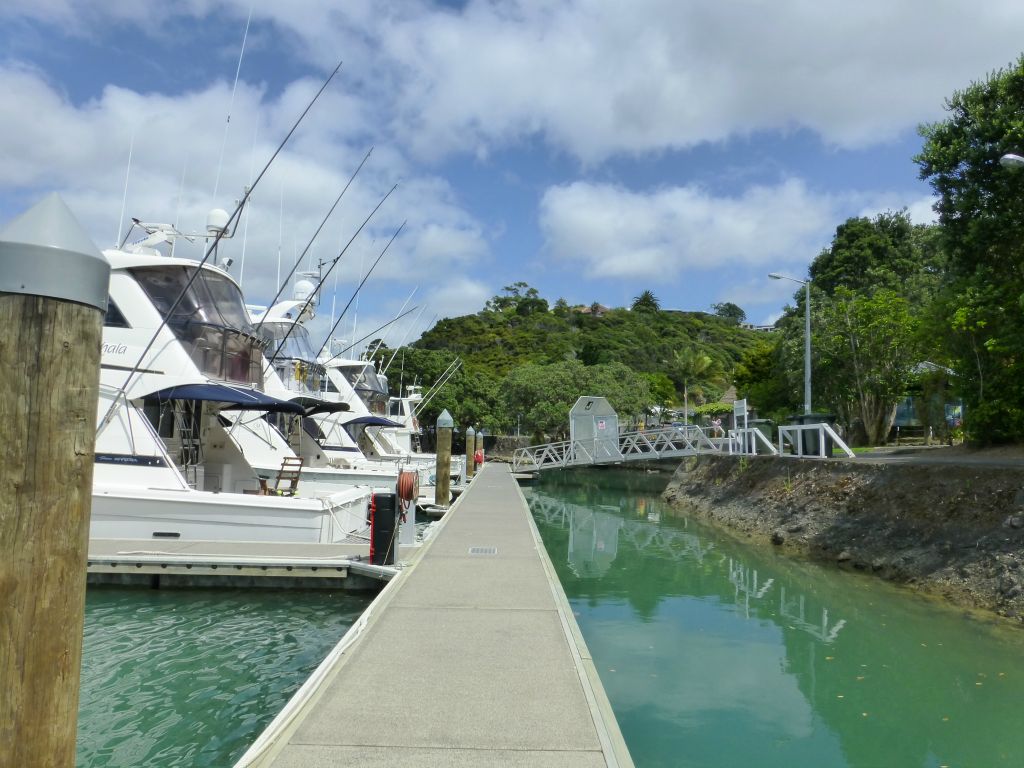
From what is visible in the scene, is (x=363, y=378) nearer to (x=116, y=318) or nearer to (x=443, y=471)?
(x=443, y=471)

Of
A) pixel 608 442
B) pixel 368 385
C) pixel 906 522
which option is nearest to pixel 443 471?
pixel 368 385

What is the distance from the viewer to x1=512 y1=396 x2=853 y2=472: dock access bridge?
21062 mm

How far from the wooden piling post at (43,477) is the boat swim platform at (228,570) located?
27.2ft

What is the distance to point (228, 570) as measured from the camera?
1110 centimetres

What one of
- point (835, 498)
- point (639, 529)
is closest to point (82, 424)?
point (835, 498)

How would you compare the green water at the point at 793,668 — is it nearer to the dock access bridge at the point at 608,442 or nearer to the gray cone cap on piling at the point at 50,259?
the gray cone cap on piling at the point at 50,259

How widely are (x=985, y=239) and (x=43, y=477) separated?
56.4 ft

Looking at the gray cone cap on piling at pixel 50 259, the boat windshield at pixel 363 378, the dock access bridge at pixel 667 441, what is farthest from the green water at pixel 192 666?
the boat windshield at pixel 363 378

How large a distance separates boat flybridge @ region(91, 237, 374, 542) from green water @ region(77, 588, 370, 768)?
184cm

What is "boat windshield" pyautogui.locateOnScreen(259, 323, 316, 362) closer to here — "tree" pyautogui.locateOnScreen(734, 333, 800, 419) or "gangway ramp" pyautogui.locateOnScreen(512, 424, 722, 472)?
"gangway ramp" pyautogui.locateOnScreen(512, 424, 722, 472)

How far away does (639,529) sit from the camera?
74.2 feet

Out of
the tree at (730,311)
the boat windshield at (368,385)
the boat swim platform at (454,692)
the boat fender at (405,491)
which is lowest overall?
the boat swim platform at (454,692)

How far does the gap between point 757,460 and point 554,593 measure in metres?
15.9

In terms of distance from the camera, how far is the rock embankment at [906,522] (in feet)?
37.8
